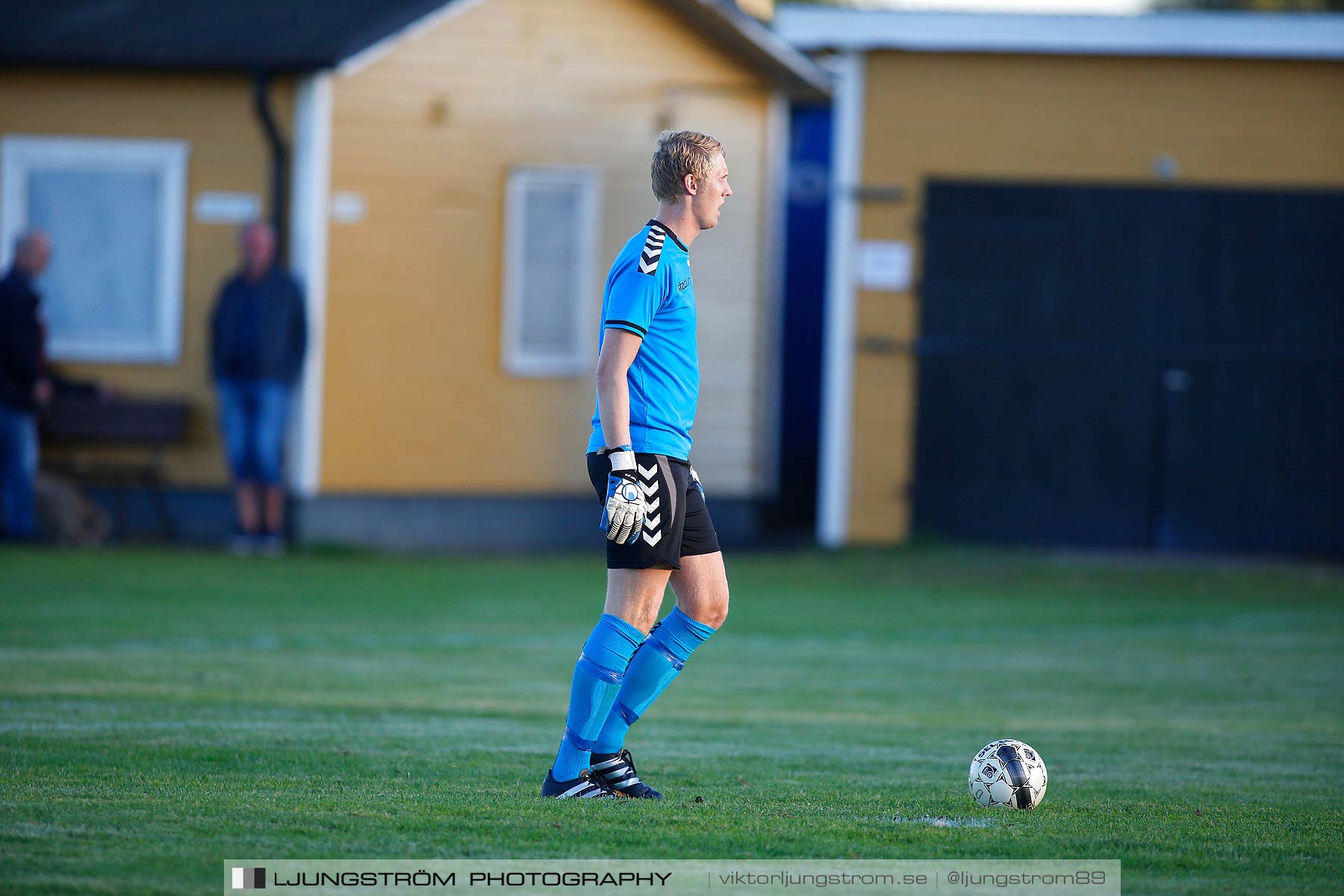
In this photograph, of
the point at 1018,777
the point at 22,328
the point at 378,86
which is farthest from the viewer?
the point at 378,86

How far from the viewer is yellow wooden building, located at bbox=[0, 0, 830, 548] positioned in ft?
48.9

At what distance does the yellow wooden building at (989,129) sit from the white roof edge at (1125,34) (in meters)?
0.01

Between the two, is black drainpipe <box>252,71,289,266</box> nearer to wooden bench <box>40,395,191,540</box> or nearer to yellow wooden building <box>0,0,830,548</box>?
yellow wooden building <box>0,0,830,548</box>

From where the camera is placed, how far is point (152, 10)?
15.0 metres

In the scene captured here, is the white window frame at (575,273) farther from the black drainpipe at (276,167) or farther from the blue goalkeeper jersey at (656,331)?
the blue goalkeeper jersey at (656,331)

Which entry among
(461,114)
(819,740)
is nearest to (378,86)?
(461,114)

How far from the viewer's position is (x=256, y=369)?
46.7ft

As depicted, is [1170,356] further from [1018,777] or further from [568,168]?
[1018,777]

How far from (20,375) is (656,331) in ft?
32.5

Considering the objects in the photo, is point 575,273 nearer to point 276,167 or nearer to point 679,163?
point 276,167

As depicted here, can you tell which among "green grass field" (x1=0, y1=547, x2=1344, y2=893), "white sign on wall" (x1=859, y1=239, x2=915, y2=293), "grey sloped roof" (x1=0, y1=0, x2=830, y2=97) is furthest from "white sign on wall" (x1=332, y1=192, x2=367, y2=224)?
"white sign on wall" (x1=859, y1=239, x2=915, y2=293)

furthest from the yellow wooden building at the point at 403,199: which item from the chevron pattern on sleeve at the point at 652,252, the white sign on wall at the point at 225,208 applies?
the chevron pattern on sleeve at the point at 652,252

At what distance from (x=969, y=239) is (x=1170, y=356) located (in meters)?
2.11

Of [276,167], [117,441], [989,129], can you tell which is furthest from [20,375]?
[989,129]
